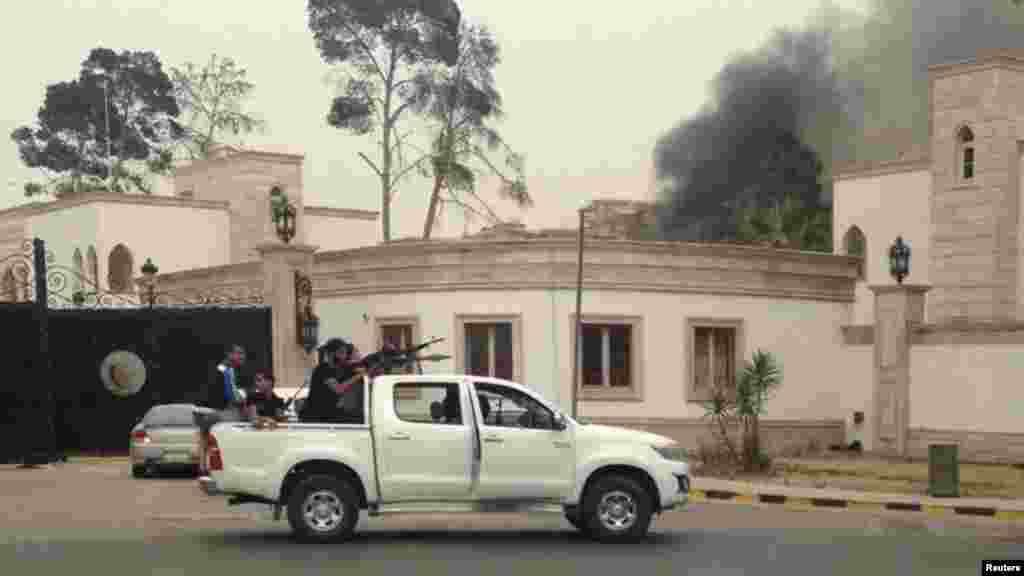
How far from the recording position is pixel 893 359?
28.1 metres

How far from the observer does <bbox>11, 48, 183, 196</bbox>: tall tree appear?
252 ft

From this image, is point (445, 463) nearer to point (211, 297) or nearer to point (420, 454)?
point (420, 454)

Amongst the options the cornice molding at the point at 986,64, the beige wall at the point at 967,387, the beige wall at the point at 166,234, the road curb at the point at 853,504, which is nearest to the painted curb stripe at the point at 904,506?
the road curb at the point at 853,504

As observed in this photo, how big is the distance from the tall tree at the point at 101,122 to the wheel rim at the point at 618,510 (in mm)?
65336

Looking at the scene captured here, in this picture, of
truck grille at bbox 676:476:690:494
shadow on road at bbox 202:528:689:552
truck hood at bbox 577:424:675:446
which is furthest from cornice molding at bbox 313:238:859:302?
truck grille at bbox 676:476:690:494

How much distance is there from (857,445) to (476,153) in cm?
3135

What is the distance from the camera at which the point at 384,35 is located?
61.3 meters

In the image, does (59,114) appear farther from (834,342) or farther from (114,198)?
(834,342)

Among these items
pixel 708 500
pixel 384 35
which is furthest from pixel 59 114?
pixel 708 500

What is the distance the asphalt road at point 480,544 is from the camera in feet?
41.2

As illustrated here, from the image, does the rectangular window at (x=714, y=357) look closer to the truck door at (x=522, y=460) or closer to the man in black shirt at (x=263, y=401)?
the man in black shirt at (x=263, y=401)

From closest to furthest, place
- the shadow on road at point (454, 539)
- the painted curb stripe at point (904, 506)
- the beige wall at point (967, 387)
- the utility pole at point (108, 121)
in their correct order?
the shadow on road at point (454, 539)
the painted curb stripe at point (904, 506)
the beige wall at point (967, 387)
the utility pole at point (108, 121)

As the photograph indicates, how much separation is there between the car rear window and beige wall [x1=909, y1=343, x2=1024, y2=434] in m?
14.8

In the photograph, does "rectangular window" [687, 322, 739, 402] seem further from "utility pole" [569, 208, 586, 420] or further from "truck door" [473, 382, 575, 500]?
"truck door" [473, 382, 575, 500]
